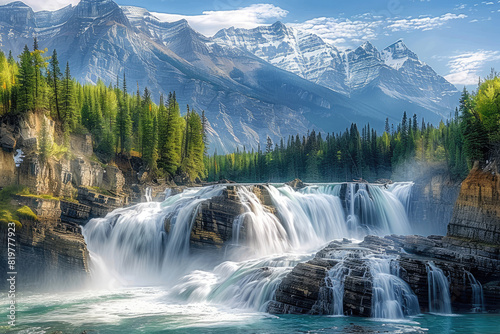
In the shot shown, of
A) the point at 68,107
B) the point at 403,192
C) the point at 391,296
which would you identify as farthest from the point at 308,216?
the point at 68,107

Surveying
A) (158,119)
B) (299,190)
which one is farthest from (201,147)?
(299,190)

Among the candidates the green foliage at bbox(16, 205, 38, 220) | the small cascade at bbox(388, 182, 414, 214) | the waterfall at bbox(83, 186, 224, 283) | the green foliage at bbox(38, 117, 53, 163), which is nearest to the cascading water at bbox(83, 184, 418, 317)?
the waterfall at bbox(83, 186, 224, 283)

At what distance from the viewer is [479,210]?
38.2m

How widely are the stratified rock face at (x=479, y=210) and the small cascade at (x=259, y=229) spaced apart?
1722 centimetres

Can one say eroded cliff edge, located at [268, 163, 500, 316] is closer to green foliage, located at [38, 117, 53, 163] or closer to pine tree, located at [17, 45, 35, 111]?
green foliage, located at [38, 117, 53, 163]

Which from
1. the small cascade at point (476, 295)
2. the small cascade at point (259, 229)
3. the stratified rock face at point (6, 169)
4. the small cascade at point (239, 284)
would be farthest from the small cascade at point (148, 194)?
the small cascade at point (476, 295)

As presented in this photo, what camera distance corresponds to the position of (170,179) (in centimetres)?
7519

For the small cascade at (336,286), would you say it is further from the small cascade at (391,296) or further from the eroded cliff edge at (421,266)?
the small cascade at (391,296)

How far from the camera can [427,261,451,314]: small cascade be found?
29.8m

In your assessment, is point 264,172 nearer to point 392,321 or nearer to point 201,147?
point 201,147

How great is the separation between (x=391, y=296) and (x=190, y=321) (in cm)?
1361

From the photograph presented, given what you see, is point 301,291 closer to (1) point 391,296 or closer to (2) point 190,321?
(1) point 391,296

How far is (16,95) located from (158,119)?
28393 mm

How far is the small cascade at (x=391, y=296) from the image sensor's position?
28.5m
